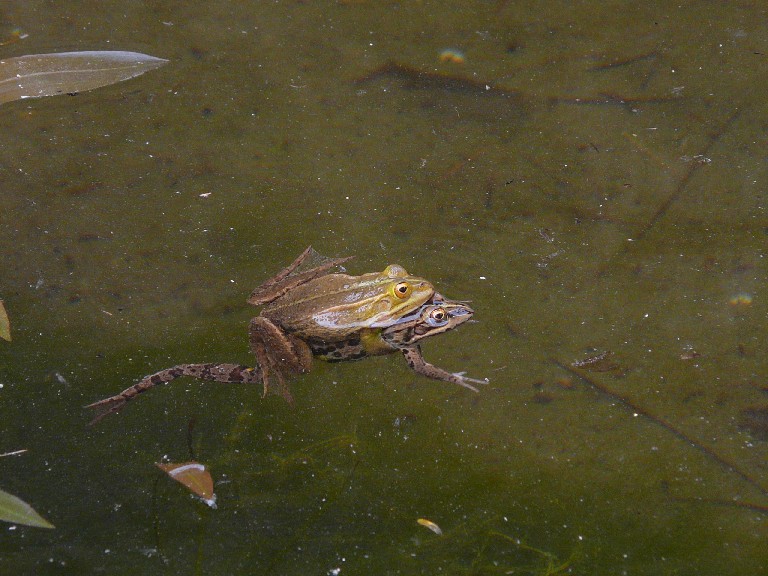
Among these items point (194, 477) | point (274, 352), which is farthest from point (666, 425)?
point (194, 477)

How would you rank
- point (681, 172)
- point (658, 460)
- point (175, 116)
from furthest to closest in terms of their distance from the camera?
point (175, 116) → point (681, 172) → point (658, 460)

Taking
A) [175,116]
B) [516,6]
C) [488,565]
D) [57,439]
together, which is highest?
[516,6]

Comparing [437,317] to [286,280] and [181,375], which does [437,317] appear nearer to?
[286,280]

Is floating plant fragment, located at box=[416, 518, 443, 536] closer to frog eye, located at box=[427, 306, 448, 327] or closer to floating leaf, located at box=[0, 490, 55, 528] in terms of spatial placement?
frog eye, located at box=[427, 306, 448, 327]

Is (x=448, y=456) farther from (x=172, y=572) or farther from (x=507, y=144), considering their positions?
(x=507, y=144)

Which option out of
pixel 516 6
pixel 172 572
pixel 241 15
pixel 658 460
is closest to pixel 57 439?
pixel 172 572

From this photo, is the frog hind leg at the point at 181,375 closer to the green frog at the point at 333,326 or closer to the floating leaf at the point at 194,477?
the green frog at the point at 333,326
